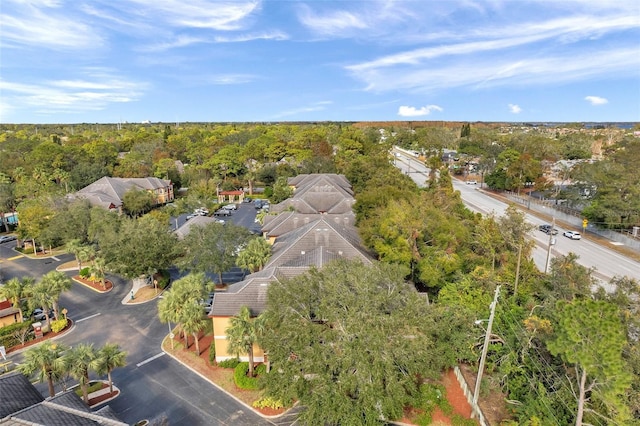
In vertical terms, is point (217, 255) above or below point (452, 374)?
above

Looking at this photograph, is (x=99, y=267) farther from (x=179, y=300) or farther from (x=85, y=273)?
(x=179, y=300)

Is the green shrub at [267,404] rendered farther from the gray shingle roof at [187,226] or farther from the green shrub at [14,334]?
the gray shingle roof at [187,226]

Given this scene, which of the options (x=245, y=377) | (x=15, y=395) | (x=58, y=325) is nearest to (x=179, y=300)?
(x=245, y=377)

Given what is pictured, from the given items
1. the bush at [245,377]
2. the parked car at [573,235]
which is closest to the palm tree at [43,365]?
the bush at [245,377]

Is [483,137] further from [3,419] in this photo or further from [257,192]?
[3,419]

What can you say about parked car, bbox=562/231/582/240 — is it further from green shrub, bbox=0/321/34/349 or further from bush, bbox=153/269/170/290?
green shrub, bbox=0/321/34/349

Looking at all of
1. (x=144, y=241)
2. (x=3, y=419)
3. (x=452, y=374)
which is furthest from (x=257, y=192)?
(x=3, y=419)
